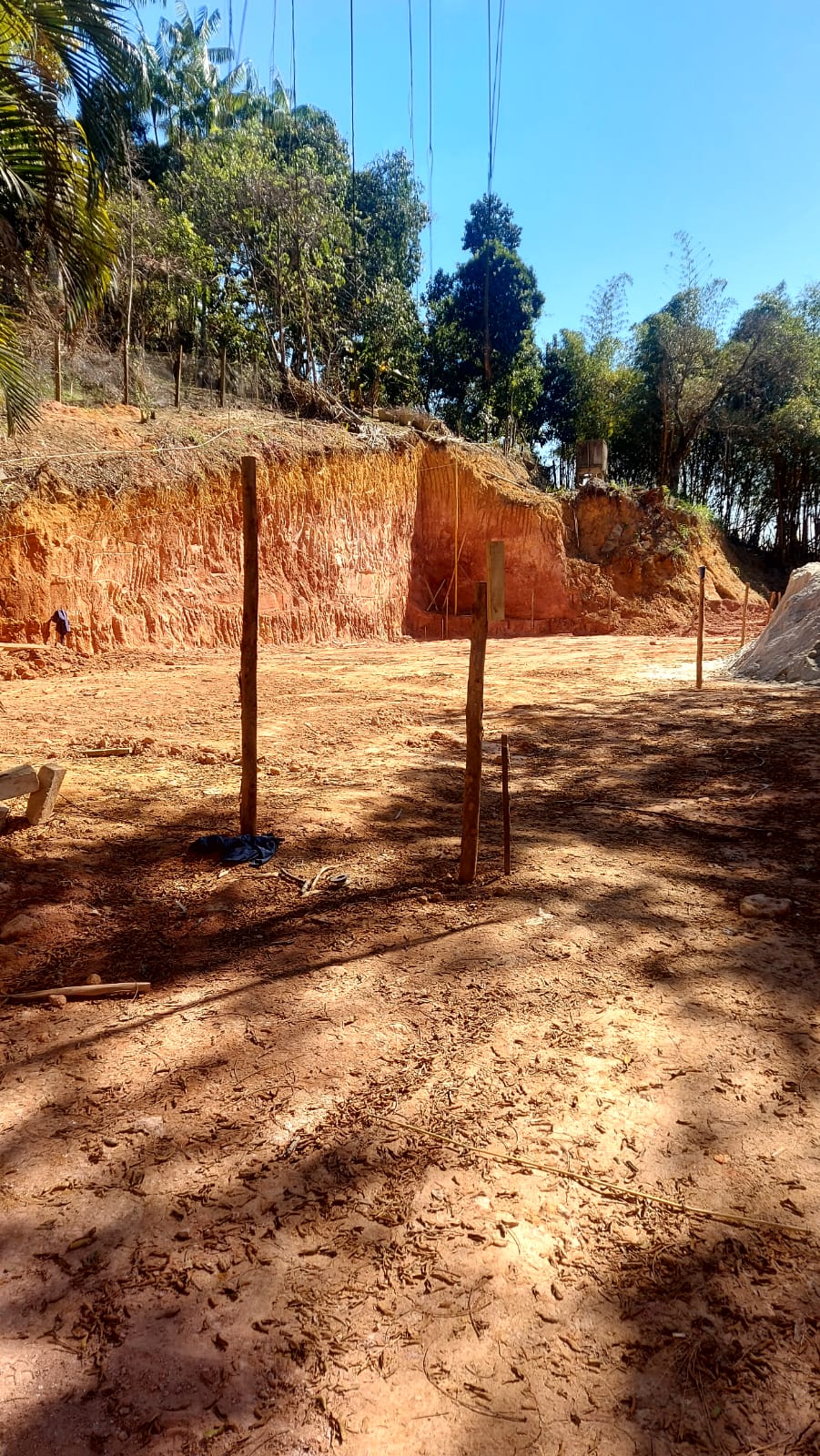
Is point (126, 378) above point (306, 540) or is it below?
above

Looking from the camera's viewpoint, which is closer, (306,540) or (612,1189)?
(612,1189)

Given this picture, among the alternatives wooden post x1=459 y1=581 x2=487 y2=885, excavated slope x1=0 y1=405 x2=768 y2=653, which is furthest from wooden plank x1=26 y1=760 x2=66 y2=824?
excavated slope x1=0 y1=405 x2=768 y2=653

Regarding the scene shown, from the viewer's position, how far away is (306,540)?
17.3m

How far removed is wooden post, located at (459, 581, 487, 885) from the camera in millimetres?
3969

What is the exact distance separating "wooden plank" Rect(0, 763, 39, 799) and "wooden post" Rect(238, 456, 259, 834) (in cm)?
131

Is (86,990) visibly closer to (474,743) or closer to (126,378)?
(474,743)

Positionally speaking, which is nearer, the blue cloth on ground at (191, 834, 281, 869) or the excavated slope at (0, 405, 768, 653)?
the blue cloth on ground at (191, 834, 281, 869)

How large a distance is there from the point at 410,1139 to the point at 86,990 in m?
1.50

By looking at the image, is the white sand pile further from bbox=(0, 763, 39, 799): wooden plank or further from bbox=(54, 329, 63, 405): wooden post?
bbox=(54, 329, 63, 405): wooden post

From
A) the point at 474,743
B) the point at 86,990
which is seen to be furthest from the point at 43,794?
the point at 474,743

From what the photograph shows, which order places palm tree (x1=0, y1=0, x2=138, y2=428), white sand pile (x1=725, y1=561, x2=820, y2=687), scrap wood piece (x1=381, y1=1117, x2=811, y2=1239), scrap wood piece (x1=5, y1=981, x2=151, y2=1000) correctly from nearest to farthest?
scrap wood piece (x1=381, y1=1117, x2=811, y2=1239) < scrap wood piece (x1=5, y1=981, x2=151, y2=1000) < palm tree (x1=0, y1=0, x2=138, y2=428) < white sand pile (x1=725, y1=561, x2=820, y2=687)

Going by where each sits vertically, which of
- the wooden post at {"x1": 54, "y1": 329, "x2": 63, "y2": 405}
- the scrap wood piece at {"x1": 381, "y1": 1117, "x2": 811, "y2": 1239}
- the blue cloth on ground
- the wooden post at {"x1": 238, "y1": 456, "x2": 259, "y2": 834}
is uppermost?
the wooden post at {"x1": 54, "y1": 329, "x2": 63, "y2": 405}

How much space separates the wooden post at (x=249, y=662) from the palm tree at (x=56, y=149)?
3.77 m

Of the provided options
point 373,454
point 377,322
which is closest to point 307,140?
point 377,322
